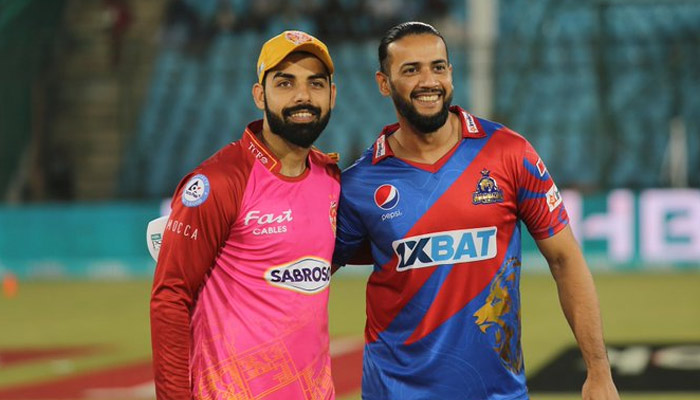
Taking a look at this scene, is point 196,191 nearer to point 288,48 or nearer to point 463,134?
point 288,48

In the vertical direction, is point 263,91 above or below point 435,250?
above

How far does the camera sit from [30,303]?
1753cm

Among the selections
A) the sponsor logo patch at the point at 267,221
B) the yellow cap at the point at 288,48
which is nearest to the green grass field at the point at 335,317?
the sponsor logo patch at the point at 267,221

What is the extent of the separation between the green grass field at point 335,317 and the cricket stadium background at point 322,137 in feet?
0.21

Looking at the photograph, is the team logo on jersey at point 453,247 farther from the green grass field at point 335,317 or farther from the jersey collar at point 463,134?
the green grass field at point 335,317

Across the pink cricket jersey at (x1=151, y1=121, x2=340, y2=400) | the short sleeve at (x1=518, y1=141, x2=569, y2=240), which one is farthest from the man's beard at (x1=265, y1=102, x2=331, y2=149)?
the short sleeve at (x1=518, y1=141, x2=569, y2=240)

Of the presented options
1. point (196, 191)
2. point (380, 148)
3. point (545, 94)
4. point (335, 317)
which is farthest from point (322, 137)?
point (196, 191)

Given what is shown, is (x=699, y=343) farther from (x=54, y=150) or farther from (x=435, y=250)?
(x=54, y=150)

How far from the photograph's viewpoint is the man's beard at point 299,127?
465 cm

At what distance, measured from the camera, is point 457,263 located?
4.75 metres

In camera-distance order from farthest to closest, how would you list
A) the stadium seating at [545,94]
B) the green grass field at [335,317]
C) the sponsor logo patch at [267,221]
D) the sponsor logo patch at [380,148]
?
1. the stadium seating at [545,94]
2. the green grass field at [335,317]
3. the sponsor logo patch at [380,148]
4. the sponsor logo patch at [267,221]

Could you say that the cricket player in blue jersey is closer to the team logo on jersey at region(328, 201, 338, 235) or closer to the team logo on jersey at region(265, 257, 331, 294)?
the team logo on jersey at region(328, 201, 338, 235)

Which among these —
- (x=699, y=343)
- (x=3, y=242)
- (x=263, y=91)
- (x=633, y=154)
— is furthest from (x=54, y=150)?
(x=263, y=91)

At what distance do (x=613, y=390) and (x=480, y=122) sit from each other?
1159 millimetres
